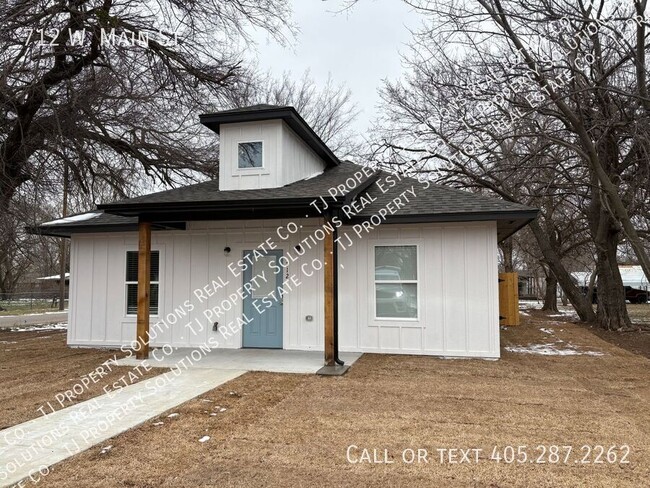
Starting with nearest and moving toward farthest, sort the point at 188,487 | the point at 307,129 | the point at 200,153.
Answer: the point at 188,487, the point at 307,129, the point at 200,153

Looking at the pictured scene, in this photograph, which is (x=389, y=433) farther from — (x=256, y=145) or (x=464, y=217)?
(x=256, y=145)

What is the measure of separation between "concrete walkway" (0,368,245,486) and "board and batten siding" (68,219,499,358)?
264cm

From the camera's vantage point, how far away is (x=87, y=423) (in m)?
4.73

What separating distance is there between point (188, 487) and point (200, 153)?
12.9 meters

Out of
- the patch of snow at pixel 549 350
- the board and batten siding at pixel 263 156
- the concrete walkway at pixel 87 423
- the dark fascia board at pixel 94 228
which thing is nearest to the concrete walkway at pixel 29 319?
the dark fascia board at pixel 94 228

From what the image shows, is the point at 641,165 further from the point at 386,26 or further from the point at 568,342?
the point at 386,26

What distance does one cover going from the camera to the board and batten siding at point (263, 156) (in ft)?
30.3

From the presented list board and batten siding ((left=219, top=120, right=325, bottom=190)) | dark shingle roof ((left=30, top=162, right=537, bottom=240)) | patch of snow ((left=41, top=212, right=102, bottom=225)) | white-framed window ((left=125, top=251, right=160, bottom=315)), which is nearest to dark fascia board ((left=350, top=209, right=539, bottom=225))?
dark shingle roof ((left=30, top=162, right=537, bottom=240))

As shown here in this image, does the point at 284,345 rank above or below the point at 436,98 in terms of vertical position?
below

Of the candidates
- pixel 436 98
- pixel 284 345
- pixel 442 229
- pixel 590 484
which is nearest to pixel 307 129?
pixel 442 229

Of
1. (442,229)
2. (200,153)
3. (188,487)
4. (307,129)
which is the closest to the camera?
(188,487)

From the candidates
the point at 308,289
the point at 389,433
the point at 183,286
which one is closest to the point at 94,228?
the point at 183,286

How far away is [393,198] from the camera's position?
926 centimetres

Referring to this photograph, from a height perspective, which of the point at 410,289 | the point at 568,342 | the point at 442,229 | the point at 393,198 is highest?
the point at 393,198
